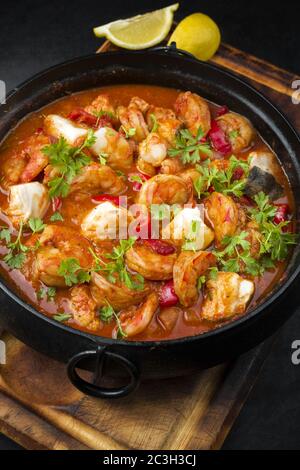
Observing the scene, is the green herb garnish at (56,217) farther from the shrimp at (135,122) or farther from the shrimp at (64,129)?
the shrimp at (135,122)

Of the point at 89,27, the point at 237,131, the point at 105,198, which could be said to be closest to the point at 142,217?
the point at 105,198

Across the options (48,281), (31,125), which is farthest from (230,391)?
(31,125)

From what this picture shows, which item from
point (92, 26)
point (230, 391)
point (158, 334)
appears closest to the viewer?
point (158, 334)

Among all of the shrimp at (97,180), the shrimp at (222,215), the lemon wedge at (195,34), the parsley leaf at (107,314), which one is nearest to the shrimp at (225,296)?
the shrimp at (222,215)

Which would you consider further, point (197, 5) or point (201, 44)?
point (197, 5)

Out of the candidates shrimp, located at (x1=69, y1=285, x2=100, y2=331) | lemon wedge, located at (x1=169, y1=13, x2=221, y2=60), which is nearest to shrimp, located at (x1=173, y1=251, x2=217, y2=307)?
shrimp, located at (x1=69, y1=285, x2=100, y2=331)

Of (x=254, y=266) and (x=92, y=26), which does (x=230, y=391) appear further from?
(x=92, y=26)

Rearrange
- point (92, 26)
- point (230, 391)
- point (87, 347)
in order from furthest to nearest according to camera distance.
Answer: point (92, 26) < point (230, 391) < point (87, 347)
